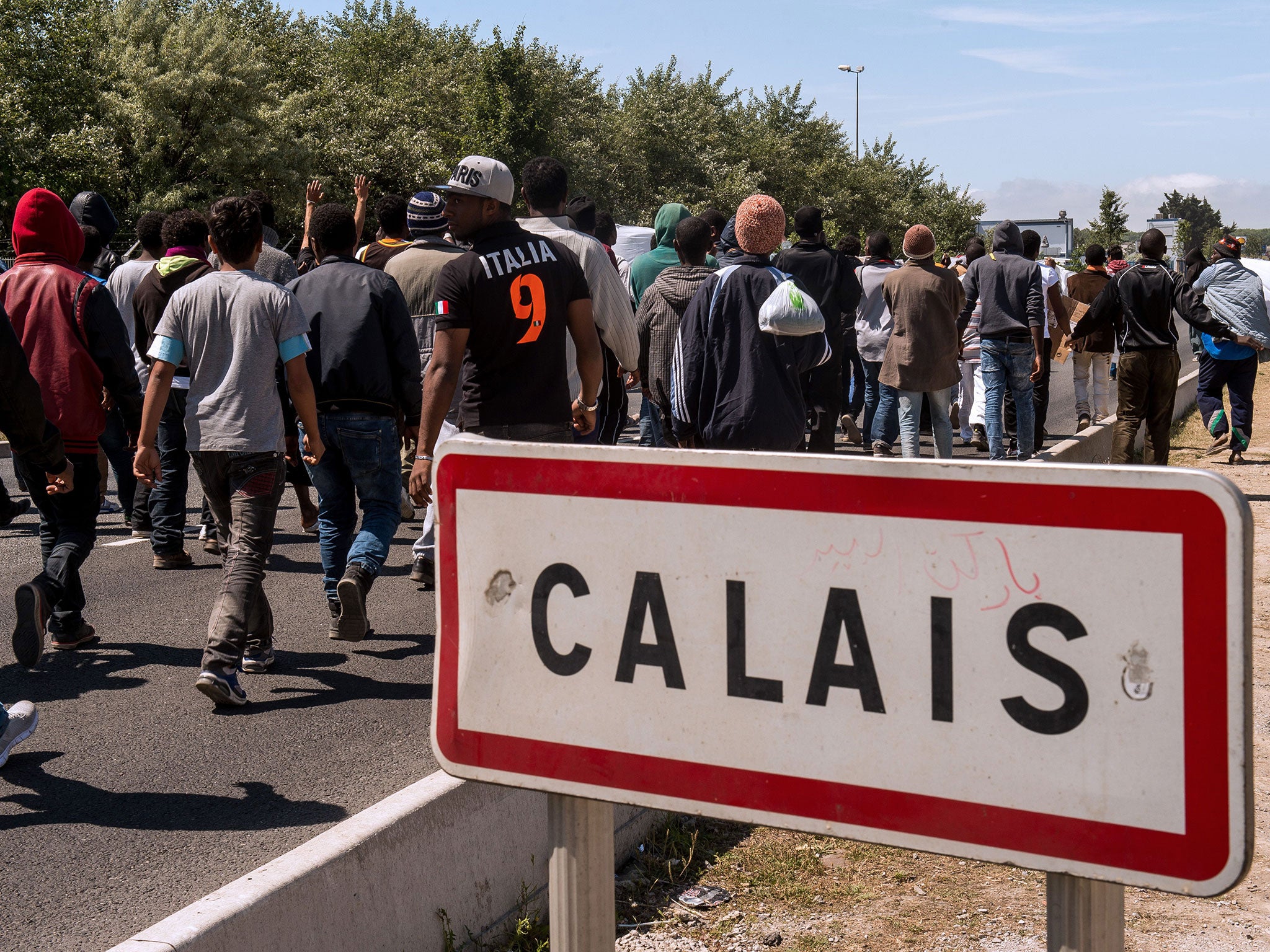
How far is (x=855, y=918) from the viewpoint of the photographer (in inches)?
131

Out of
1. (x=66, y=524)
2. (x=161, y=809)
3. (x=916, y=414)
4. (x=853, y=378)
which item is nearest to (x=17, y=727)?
(x=161, y=809)

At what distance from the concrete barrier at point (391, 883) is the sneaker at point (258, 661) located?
2442 millimetres

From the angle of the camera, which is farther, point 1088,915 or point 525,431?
point 525,431

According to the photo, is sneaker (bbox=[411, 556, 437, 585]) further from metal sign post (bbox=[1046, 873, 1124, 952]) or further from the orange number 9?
metal sign post (bbox=[1046, 873, 1124, 952])

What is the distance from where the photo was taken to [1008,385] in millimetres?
10227

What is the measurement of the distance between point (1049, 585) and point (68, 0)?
3719cm

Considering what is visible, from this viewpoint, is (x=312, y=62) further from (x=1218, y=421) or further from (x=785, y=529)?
(x=785, y=529)

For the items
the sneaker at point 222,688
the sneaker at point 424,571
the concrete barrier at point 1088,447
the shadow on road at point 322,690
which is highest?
the concrete barrier at point 1088,447

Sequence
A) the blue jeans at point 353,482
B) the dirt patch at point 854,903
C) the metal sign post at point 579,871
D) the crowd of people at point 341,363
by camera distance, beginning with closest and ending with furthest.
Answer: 1. the metal sign post at point 579,871
2. the dirt patch at point 854,903
3. the crowd of people at point 341,363
4. the blue jeans at point 353,482

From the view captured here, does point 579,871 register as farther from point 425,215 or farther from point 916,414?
point 916,414

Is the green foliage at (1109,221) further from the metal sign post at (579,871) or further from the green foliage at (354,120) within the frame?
the metal sign post at (579,871)

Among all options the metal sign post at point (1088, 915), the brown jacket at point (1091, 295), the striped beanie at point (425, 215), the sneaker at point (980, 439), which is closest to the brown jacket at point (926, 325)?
the sneaker at point (980, 439)

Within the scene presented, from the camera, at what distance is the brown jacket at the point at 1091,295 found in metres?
11.9

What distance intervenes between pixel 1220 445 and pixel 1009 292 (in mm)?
3435
